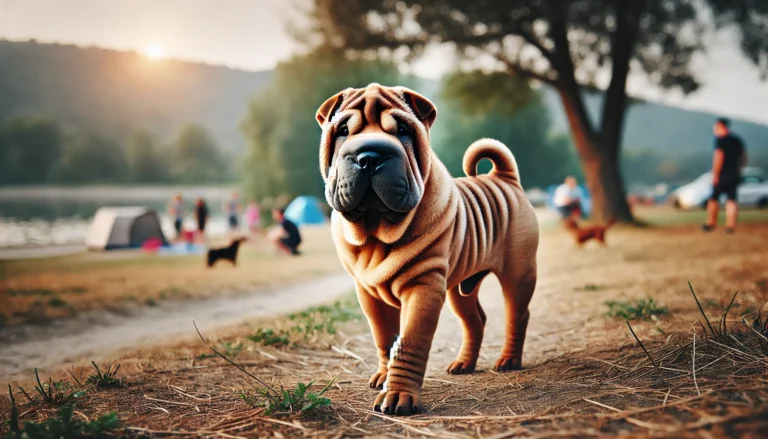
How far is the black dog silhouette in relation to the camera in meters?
7.19

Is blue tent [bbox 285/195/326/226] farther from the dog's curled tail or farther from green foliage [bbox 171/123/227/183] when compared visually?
the dog's curled tail

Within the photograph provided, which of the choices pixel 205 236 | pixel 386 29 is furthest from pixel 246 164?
pixel 386 29

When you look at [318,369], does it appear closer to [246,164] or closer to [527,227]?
[527,227]

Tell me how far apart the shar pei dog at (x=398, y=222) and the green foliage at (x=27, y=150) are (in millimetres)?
6833

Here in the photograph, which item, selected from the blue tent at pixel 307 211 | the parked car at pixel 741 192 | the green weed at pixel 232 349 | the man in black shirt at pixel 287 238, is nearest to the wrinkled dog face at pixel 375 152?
the green weed at pixel 232 349

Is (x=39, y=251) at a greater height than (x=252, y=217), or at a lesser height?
lesser

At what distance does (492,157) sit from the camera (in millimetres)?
2887

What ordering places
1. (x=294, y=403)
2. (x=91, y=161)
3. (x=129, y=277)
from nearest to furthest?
(x=294, y=403)
(x=129, y=277)
(x=91, y=161)

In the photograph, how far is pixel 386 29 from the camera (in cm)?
929

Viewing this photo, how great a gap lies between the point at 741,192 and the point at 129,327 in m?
11.7

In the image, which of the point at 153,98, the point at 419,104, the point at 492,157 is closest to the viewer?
the point at 419,104

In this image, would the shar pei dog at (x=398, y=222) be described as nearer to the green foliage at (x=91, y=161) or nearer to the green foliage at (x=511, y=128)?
the green foliage at (x=511, y=128)

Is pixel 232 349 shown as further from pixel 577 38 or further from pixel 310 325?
pixel 577 38

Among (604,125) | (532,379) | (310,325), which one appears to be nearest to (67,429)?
(532,379)
